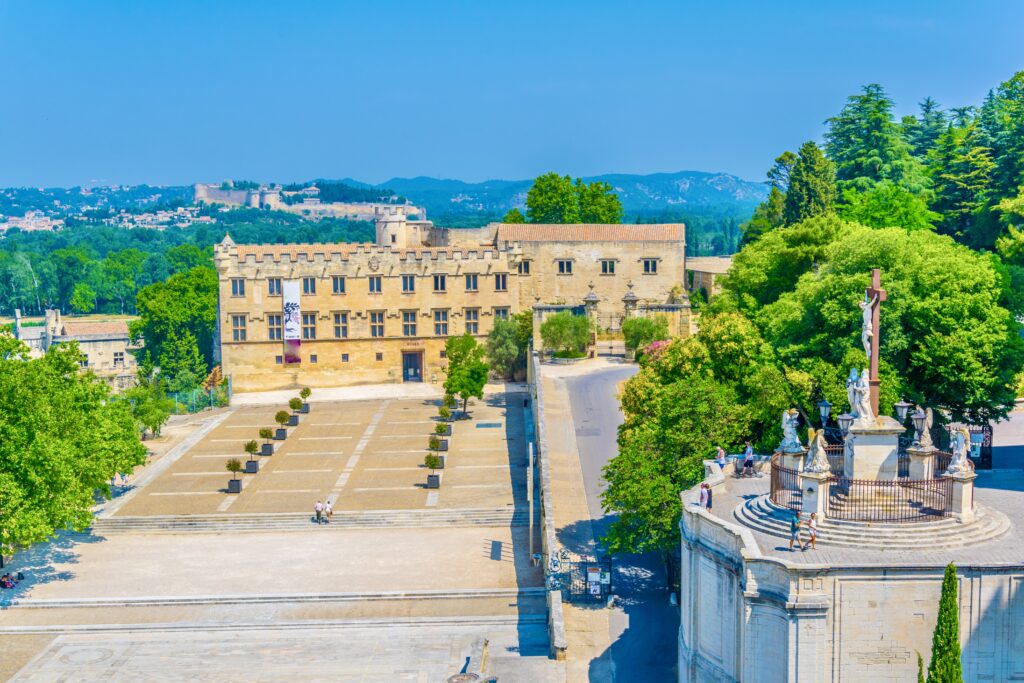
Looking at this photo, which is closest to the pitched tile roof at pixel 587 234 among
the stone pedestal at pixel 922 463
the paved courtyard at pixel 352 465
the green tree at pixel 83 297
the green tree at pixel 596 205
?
the paved courtyard at pixel 352 465

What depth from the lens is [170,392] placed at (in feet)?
278

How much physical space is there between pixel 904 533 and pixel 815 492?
1979mm

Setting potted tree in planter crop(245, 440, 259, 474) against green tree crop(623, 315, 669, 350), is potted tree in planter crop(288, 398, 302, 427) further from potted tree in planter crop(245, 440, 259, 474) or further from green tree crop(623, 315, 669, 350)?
green tree crop(623, 315, 669, 350)

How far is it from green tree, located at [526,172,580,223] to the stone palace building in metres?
15.5

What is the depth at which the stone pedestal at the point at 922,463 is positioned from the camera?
2858 centimetres

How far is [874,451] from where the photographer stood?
93.4ft

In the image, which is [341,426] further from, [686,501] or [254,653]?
[686,501]

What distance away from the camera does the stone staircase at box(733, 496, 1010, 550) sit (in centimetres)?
2597

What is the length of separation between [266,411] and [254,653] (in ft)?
115

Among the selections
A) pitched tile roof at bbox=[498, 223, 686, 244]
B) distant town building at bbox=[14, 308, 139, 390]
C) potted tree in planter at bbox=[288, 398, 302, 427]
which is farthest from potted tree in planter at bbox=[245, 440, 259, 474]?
distant town building at bbox=[14, 308, 139, 390]

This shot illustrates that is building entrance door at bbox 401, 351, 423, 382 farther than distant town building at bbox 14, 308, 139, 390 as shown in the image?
No

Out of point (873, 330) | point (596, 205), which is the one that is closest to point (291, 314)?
point (596, 205)

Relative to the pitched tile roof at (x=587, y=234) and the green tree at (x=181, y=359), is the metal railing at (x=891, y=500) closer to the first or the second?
the pitched tile roof at (x=587, y=234)

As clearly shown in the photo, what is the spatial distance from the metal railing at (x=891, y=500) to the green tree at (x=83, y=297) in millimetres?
139965
